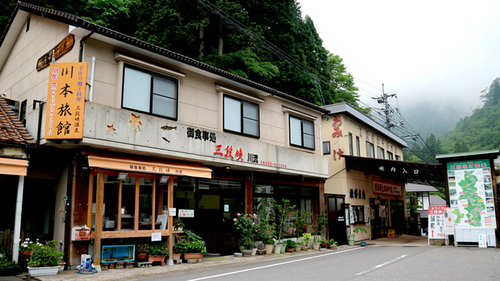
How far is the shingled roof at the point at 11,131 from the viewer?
10.6 meters

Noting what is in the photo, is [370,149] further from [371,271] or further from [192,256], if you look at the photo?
[371,271]

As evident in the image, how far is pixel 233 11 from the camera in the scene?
26.7m

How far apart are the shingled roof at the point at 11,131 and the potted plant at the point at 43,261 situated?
10.1ft

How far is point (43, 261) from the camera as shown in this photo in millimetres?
9672

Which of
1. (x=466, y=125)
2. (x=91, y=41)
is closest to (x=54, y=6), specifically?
(x=91, y=41)

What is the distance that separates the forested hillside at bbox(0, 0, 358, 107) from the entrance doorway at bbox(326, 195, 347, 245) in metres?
9.63

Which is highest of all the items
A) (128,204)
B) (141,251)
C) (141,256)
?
(128,204)

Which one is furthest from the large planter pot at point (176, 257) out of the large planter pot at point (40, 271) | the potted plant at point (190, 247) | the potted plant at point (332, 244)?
the potted plant at point (332, 244)

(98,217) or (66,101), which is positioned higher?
(66,101)

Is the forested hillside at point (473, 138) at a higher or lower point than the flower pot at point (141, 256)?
higher

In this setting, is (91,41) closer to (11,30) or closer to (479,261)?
(11,30)

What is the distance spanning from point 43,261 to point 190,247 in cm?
449

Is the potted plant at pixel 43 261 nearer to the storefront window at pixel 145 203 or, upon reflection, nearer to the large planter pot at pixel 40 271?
the large planter pot at pixel 40 271

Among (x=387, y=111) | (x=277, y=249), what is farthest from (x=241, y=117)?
(x=387, y=111)
